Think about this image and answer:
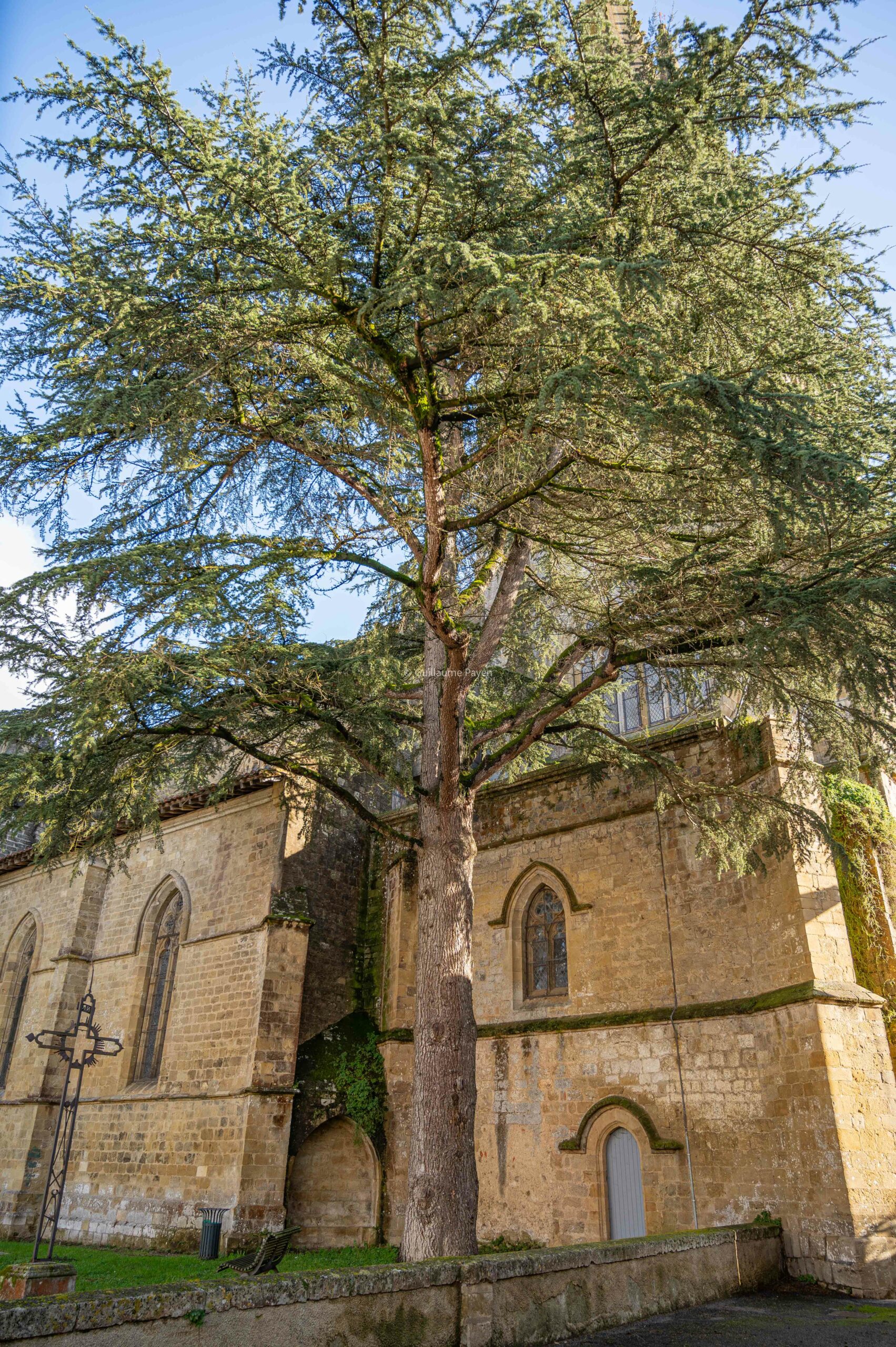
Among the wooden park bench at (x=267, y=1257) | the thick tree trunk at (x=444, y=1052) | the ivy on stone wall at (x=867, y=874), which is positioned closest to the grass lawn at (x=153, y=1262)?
the wooden park bench at (x=267, y=1257)

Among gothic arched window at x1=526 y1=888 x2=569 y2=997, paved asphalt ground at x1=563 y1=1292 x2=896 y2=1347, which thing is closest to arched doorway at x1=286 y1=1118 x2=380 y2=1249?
gothic arched window at x1=526 y1=888 x2=569 y2=997

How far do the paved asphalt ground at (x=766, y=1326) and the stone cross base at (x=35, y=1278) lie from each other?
3905 millimetres

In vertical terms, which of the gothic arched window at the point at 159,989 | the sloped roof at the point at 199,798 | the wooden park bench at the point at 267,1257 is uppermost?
the sloped roof at the point at 199,798

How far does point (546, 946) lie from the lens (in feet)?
44.4

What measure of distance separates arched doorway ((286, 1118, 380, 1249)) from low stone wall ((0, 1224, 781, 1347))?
7749 mm

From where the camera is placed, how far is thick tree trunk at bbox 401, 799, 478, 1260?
307 inches

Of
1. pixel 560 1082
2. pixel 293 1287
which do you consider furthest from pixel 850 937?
pixel 293 1287

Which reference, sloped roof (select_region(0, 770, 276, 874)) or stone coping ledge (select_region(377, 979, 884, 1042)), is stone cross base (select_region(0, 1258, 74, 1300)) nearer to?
stone coping ledge (select_region(377, 979, 884, 1042))

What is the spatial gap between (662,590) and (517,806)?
284 inches

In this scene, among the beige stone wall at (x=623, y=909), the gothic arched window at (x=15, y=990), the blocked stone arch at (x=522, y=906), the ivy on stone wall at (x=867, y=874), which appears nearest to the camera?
the ivy on stone wall at (x=867, y=874)

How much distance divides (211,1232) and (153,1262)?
0.79 metres

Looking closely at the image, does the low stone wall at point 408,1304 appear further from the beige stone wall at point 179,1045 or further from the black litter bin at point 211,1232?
the beige stone wall at point 179,1045

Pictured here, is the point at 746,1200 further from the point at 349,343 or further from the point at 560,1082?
the point at 349,343

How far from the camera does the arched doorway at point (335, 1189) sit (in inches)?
530
